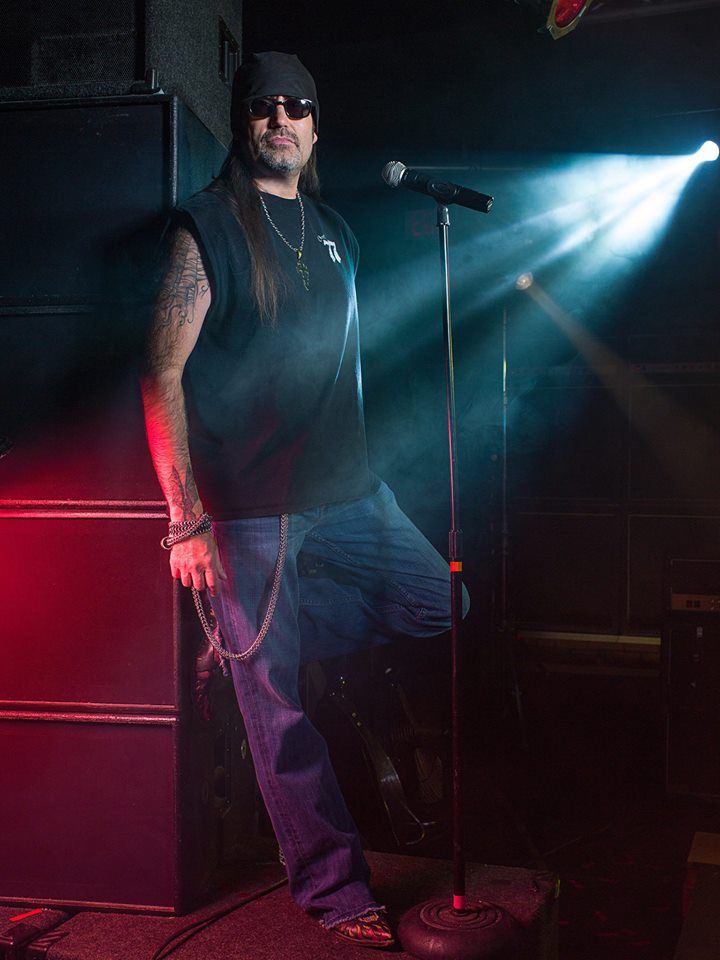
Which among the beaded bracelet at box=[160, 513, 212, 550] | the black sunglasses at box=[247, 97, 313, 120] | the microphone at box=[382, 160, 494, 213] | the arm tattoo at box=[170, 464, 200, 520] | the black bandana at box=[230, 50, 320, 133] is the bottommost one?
the beaded bracelet at box=[160, 513, 212, 550]

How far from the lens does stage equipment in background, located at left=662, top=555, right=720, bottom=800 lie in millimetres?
3885

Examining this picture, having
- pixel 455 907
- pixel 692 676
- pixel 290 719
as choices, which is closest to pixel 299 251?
pixel 290 719

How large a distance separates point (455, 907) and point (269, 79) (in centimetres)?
184

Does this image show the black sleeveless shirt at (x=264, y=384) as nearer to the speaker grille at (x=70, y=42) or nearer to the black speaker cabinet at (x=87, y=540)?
the black speaker cabinet at (x=87, y=540)

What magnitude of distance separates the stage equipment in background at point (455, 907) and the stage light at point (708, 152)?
361cm

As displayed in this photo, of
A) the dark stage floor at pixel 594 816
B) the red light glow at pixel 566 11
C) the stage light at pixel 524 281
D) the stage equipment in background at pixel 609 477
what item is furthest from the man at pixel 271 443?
the stage equipment in background at pixel 609 477

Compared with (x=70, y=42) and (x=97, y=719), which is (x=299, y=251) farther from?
(x=97, y=719)

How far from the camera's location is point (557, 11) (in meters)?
3.83

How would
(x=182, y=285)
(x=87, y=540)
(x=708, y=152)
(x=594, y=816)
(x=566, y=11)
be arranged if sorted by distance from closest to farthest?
(x=182, y=285) < (x=87, y=540) < (x=594, y=816) < (x=566, y=11) < (x=708, y=152)

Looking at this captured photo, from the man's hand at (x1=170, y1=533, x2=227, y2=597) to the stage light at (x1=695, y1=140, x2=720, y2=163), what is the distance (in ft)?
13.6

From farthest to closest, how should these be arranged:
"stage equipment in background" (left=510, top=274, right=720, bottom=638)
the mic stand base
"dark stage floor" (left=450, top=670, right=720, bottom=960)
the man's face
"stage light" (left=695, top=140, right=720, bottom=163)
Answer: "stage equipment in background" (left=510, top=274, right=720, bottom=638), "stage light" (left=695, top=140, right=720, bottom=163), "dark stage floor" (left=450, top=670, right=720, bottom=960), the man's face, the mic stand base

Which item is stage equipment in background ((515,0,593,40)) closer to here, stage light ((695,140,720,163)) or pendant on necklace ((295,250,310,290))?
stage light ((695,140,720,163))

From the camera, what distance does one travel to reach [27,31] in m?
2.19

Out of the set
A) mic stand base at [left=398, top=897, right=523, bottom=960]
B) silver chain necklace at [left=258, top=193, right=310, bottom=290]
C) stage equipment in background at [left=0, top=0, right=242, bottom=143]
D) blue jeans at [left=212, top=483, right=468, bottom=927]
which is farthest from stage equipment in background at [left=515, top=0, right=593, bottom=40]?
mic stand base at [left=398, top=897, right=523, bottom=960]
